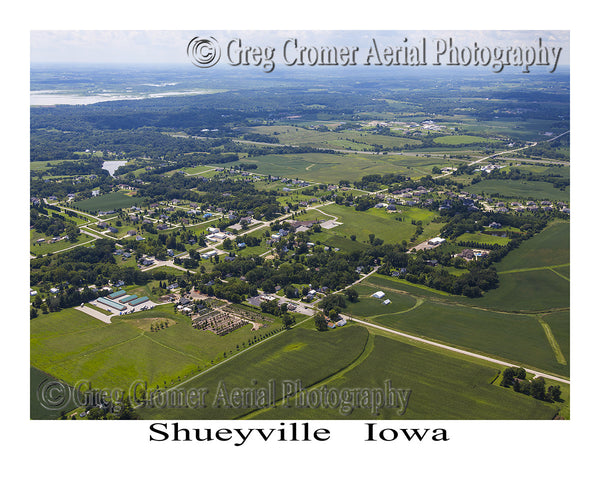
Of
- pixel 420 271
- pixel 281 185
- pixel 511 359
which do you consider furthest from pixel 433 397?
pixel 281 185

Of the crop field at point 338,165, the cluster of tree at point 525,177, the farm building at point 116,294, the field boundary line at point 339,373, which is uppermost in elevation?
the crop field at point 338,165

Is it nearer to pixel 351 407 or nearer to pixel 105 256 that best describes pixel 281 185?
pixel 105 256

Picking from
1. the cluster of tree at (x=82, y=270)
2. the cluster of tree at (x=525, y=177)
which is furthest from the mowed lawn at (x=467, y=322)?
the cluster of tree at (x=525, y=177)

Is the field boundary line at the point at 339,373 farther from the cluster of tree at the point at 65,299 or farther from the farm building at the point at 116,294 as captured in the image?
the cluster of tree at the point at 65,299

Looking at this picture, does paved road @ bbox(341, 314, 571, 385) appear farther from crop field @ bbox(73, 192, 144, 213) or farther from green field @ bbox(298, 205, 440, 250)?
crop field @ bbox(73, 192, 144, 213)

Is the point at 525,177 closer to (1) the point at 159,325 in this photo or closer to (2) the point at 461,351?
(2) the point at 461,351
